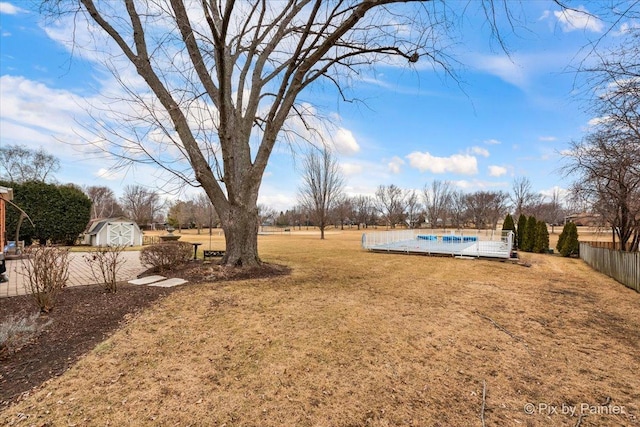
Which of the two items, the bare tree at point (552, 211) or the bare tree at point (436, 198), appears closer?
the bare tree at point (552, 211)

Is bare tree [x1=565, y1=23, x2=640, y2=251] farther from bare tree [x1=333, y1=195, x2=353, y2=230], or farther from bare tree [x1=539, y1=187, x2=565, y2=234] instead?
bare tree [x1=539, y1=187, x2=565, y2=234]

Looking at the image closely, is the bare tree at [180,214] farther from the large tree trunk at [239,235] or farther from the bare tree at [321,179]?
the large tree trunk at [239,235]

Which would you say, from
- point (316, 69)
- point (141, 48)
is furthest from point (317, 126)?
point (141, 48)

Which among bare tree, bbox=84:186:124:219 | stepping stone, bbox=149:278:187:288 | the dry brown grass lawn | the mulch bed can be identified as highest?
bare tree, bbox=84:186:124:219

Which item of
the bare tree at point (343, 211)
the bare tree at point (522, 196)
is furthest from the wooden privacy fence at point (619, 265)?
the bare tree at point (343, 211)

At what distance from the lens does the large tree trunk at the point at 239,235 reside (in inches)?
297

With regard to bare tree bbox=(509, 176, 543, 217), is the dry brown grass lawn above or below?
below

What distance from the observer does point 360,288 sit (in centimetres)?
672

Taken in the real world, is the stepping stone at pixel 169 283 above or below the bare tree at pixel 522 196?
below

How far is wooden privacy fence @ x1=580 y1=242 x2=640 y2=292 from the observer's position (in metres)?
8.07

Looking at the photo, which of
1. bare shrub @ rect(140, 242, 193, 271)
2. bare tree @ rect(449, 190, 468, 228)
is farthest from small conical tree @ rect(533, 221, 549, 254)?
bare tree @ rect(449, 190, 468, 228)

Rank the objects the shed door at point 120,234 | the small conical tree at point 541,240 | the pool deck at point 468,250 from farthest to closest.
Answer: the shed door at point 120,234
the small conical tree at point 541,240
the pool deck at point 468,250

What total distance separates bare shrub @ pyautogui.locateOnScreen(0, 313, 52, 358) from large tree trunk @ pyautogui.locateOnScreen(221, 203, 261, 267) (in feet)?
13.1

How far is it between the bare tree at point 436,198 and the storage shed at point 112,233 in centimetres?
4737
